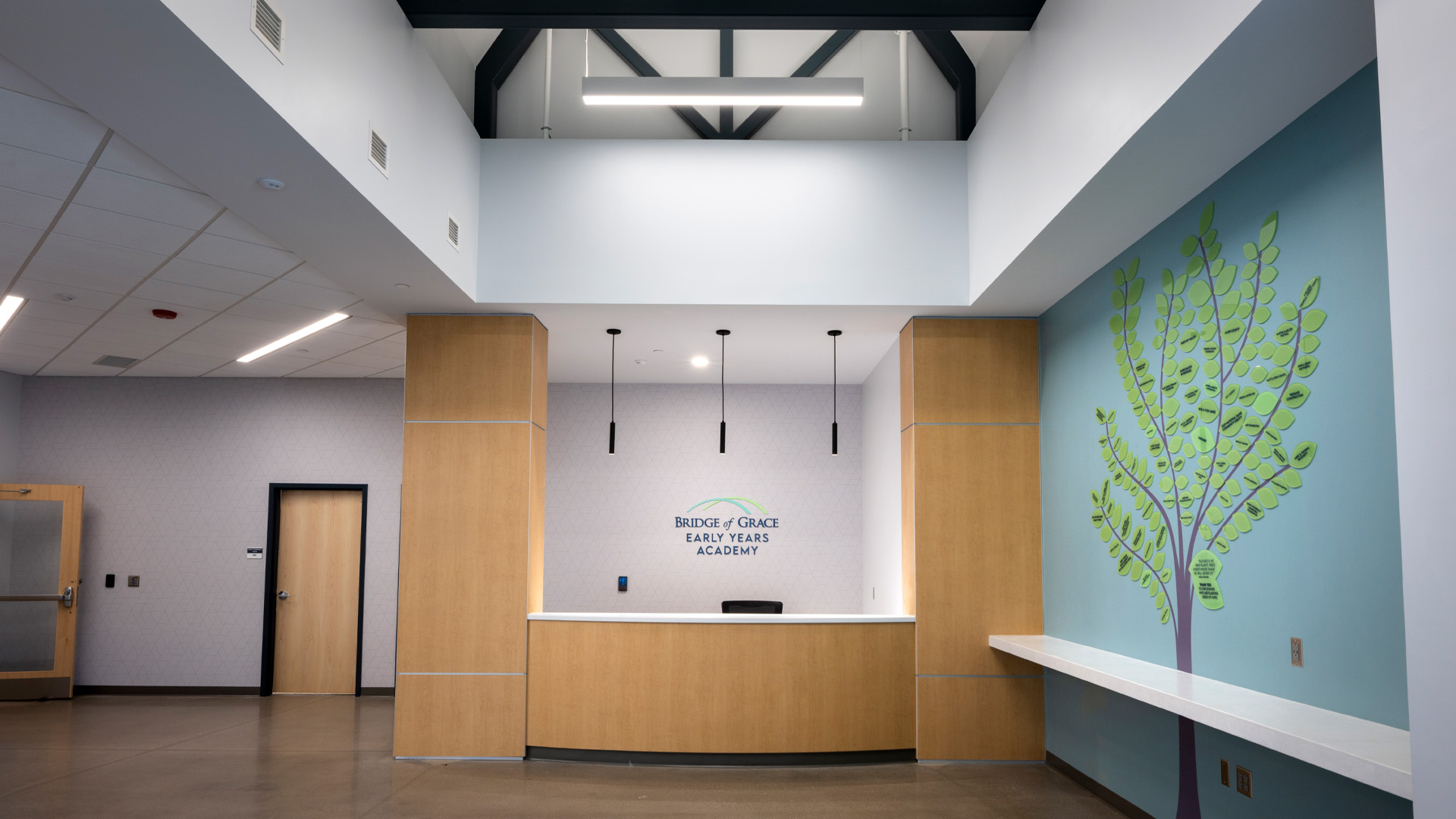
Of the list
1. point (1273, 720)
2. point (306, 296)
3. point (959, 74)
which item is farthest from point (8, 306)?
point (1273, 720)

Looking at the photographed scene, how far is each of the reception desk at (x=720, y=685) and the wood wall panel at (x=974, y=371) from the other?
5.26 feet

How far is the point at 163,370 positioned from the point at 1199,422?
9185 mm

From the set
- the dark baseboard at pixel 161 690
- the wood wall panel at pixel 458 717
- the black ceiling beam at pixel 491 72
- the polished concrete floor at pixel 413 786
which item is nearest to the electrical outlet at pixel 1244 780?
the polished concrete floor at pixel 413 786

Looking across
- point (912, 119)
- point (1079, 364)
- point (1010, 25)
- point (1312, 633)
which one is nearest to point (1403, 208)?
point (1312, 633)

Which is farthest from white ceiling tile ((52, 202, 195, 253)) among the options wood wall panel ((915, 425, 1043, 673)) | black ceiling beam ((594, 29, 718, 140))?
wood wall panel ((915, 425, 1043, 673))

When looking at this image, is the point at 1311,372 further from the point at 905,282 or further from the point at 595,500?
the point at 595,500

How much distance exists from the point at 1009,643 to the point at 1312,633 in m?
2.51

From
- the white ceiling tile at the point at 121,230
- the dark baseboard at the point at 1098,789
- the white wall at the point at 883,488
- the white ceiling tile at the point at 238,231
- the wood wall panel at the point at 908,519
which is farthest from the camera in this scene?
the white wall at the point at 883,488

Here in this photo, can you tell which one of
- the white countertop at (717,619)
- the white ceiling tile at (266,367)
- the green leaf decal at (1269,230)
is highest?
the white ceiling tile at (266,367)

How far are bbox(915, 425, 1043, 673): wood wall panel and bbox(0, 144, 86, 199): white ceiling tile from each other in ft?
16.6

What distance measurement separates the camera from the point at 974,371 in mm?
6375

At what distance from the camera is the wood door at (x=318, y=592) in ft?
29.7

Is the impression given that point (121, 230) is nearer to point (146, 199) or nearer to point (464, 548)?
point (146, 199)

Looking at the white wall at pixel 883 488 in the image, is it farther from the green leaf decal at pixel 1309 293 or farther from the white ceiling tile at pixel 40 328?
the white ceiling tile at pixel 40 328
